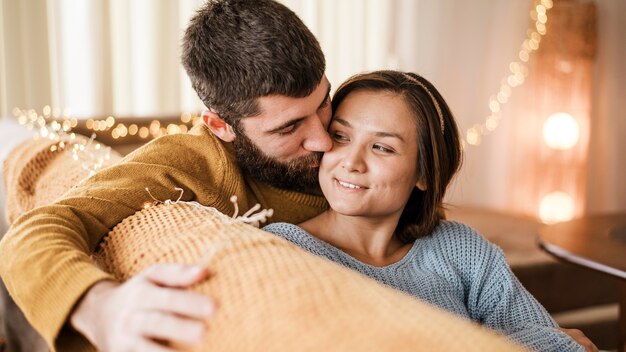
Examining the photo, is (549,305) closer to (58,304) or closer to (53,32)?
(58,304)

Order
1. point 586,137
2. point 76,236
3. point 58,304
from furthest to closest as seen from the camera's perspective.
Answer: point 586,137
point 76,236
point 58,304

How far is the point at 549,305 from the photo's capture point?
2.56 metres

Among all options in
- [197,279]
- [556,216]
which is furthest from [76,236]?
[556,216]

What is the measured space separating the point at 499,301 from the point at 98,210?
79 cm

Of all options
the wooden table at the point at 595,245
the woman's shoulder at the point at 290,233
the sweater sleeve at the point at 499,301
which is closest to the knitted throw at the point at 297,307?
the woman's shoulder at the point at 290,233

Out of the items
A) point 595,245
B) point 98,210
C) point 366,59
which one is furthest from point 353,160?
point 366,59

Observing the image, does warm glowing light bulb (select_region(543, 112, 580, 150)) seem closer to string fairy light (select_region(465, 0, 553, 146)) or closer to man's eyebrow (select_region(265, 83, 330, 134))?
string fairy light (select_region(465, 0, 553, 146))

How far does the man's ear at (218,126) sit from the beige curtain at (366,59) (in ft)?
5.91

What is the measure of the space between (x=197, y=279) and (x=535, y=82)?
401 centimetres

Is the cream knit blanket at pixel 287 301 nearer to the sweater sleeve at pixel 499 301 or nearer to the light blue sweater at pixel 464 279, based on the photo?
the light blue sweater at pixel 464 279

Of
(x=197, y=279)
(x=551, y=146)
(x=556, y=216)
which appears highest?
(x=197, y=279)

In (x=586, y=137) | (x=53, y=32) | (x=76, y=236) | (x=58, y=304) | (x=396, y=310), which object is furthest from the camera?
(x=586, y=137)

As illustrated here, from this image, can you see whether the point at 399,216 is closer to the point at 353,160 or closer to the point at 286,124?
the point at 353,160

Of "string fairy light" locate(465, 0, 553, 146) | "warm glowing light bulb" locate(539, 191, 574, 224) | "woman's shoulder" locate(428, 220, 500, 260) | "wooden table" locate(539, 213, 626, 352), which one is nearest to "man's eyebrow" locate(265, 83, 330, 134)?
"woman's shoulder" locate(428, 220, 500, 260)
